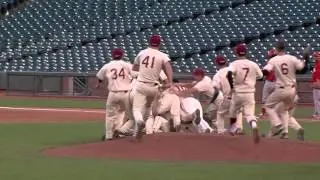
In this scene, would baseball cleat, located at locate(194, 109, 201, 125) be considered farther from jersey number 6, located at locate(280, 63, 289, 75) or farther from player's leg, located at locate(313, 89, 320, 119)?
player's leg, located at locate(313, 89, 320, 119)

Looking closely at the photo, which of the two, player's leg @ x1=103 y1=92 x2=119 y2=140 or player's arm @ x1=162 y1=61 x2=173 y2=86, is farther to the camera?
player's leg @ x1=103 y1=92 x2=119 y2=140

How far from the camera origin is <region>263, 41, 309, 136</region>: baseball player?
13.9 metres

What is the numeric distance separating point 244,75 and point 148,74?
1.88 meters

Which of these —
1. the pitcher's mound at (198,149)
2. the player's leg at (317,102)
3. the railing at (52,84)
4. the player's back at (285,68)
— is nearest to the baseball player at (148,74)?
the pitcher's mound at (198,149)

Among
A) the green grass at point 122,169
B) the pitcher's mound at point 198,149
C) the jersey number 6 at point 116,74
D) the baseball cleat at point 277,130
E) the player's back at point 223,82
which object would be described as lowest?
the green grass at point 122,169

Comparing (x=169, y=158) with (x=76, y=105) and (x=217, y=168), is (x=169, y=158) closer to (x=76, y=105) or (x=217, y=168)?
(x=217, y=168)

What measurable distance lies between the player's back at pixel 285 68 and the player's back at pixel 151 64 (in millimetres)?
2210

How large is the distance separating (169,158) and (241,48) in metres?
3.17

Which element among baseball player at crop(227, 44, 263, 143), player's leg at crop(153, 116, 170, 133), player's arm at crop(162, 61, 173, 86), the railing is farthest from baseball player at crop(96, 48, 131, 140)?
the railing

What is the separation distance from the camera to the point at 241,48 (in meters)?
13.8

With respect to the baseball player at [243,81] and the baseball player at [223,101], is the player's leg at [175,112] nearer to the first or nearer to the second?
the baseball player at [223,101]

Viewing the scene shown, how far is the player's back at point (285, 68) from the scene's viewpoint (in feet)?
45.6

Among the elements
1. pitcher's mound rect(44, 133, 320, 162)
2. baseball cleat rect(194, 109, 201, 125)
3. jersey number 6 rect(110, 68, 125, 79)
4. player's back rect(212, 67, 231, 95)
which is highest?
jersey number 6 rect(110, 68, 125, 79)

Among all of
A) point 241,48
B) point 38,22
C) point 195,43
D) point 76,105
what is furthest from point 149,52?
point 38,22
